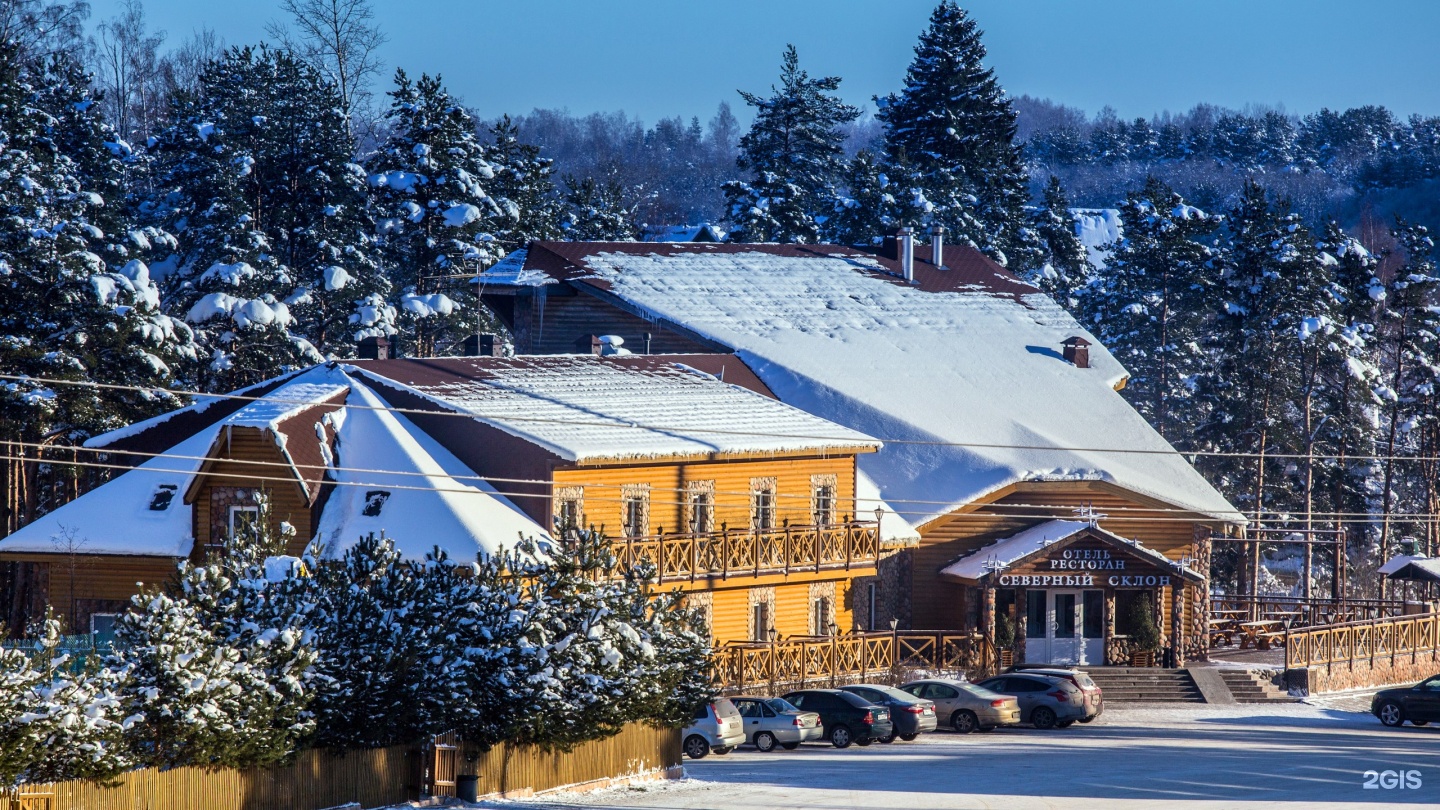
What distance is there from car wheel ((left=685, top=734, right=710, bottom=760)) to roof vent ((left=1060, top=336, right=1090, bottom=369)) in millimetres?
26881

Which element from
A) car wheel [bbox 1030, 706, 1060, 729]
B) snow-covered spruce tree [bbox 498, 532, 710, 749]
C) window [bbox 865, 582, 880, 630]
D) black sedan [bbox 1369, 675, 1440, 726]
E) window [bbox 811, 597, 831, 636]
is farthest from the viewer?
window [bbox 865, 582, 880, 630]

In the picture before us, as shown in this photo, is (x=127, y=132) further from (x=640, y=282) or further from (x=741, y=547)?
(x=741, y=547)

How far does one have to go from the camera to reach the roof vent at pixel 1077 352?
6172 cm

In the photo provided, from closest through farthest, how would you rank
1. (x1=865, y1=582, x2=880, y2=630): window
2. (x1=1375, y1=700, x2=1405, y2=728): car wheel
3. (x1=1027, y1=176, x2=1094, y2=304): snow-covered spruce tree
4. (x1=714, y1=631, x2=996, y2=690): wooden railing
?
(x1=714, y1=631, x2=996, y2=690): wooden railing
(x1=1375, y1=700, x2=1405, y2=728): car wheel
(x1=865, y1=582, x2=880, y2=630): window
(x1=1027, y1=176, x2=1094, y2=304): snow-covered spruce tree

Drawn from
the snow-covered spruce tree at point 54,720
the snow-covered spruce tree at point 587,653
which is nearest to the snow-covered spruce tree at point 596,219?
the snow-covered spruce tree at point 587,653

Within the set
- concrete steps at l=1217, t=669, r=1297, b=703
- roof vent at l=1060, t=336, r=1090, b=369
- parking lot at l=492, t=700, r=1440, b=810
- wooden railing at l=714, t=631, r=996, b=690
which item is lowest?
parking lot at l=492, t=700, r=1440, b=810

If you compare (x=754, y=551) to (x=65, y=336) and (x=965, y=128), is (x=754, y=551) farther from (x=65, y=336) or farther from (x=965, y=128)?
(x=965, y=128)

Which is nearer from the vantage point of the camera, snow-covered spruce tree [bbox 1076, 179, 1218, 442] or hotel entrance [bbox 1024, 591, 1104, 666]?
hotel entrance [bbox 1024, 591, 1104, 666]

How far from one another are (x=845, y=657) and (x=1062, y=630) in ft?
25.7

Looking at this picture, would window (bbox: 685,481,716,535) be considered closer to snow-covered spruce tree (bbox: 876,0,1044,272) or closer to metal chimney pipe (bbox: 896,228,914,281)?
metal chimney pipe (bbox: 896,228,914,281)

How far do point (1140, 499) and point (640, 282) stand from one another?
17.8 meters

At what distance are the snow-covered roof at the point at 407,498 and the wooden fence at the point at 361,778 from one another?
823 cm

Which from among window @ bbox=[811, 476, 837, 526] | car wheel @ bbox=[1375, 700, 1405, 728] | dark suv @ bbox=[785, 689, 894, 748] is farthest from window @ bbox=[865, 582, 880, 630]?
car wheel @ bbox=[1375, 700, 1405, 728]

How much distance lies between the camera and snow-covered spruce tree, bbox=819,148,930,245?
82250 millimetres
